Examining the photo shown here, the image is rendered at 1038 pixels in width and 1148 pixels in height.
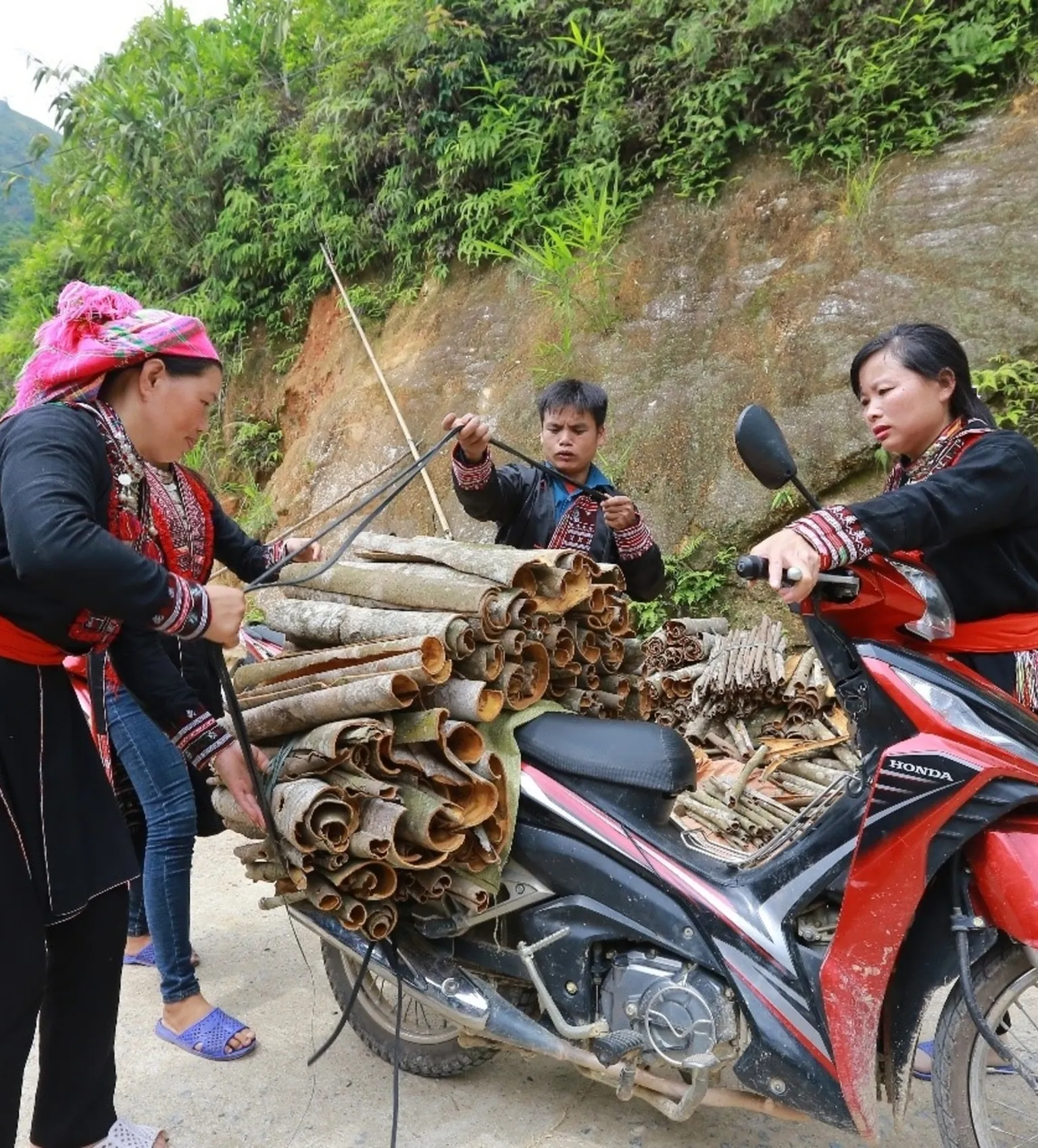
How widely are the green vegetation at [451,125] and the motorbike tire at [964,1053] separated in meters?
6.41

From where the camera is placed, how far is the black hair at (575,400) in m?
3.42

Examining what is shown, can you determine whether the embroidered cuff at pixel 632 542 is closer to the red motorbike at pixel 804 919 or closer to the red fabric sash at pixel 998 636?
the red motorbike at pixel 804 919

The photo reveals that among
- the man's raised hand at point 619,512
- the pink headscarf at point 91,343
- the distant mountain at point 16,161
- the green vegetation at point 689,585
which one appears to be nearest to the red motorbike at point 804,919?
the man's raised hand at point 619,512

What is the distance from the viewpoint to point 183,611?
1.90 m

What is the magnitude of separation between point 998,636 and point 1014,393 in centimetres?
437

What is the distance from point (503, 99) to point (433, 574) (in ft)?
25.1

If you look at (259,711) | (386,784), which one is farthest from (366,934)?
(259,711)

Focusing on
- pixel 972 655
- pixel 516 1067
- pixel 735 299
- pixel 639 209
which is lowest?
pixel 516 1067

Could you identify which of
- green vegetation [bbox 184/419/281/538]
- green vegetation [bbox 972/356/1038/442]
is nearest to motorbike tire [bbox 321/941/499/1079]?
green vegetation [bbox 972/356/1038/442]

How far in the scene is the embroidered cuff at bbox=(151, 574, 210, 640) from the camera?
6.16 ft

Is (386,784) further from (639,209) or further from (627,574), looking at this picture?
(639,209)

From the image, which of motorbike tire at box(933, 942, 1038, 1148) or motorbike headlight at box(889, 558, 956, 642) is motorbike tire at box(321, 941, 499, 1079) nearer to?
motorbike tire at box(933, 942, 1038, 1148)

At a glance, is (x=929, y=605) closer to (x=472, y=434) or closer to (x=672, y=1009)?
(x=672, y=1009)

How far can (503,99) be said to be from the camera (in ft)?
28.3
